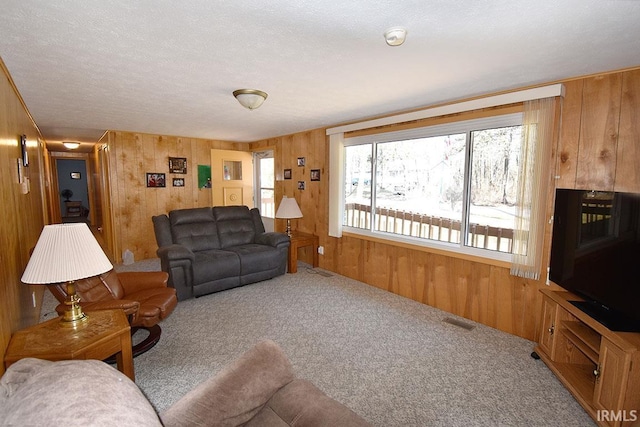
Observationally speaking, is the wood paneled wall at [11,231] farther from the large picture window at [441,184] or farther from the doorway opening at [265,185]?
the doorway opening at [265,185]

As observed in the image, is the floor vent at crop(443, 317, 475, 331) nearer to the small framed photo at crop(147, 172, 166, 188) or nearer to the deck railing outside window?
the deck railing outside window

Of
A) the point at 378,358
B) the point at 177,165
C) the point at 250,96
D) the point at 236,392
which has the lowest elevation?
the point at 378,358

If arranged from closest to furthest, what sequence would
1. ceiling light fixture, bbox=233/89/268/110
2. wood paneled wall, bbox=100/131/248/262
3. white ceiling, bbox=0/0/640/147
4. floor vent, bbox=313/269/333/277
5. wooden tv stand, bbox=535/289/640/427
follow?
white ceiling, bbox=0/0/640/147 < wooden tv stand, bbox=535/289/640/427 < ceiling light fixture, bbox=233/89/268/110 < floor vent, bbox=313/269/333/277 < wood paneled wall, bbox=100/131/248/262

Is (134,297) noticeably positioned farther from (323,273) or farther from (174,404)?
(323,273)

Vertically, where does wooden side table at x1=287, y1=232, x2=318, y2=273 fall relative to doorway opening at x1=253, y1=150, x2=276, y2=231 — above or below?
below

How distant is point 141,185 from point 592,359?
611cm

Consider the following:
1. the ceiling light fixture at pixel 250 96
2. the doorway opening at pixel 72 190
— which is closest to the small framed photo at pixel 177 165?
the ceiling light fixture at pixel 250 96

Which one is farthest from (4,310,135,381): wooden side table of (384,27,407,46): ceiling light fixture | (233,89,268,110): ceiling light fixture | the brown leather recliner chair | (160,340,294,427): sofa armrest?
(384,27,407,46): ceiling light fixture

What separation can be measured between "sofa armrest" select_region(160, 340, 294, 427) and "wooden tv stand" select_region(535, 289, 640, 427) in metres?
1.77

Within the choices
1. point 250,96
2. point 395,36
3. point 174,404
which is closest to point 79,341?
point 174,404

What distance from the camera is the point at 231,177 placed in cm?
624

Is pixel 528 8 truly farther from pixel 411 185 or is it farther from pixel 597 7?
pixel 411 185

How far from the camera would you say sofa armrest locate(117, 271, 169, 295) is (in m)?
2.85

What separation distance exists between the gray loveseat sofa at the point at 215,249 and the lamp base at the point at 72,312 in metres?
1.65
